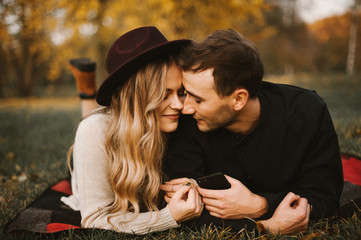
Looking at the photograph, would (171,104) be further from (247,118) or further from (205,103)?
(247,118)

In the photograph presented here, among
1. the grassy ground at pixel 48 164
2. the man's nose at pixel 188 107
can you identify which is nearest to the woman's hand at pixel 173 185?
the grassy ground at pixel 48 164

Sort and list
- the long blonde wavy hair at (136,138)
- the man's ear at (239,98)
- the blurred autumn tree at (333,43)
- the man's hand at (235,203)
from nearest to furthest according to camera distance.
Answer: the man's hand at (235,203)
the long blonde wavy hair at (136,138)
the man's ear at (239,98)
the blurred autumn tree at (333,43)

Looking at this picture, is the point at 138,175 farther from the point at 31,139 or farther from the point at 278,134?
the point at 31,139

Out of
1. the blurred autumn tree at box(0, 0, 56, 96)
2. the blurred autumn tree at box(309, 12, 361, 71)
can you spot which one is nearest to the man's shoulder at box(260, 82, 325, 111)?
the blurred autumn tree at box(0, 0, 56, 96)

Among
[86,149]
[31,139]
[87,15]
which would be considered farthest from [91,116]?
[87,15]

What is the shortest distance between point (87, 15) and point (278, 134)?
34.1ft

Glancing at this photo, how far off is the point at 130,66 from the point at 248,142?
3.77 ft

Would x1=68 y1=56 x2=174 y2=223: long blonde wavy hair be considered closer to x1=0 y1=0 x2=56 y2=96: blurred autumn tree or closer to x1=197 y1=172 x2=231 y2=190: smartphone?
x1=197 y1=172 x2=231 y2=190: smartphone

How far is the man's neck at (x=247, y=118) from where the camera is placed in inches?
97.0

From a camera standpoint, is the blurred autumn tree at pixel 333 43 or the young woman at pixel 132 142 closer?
the young woman at pixel 132 142

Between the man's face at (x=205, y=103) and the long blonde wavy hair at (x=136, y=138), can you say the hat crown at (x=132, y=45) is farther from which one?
the man's face at (x=205, y=103)

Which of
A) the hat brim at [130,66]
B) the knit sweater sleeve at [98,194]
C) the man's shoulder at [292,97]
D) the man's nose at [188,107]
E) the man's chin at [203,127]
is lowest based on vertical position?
the knit sweater sleeve at [98,194]

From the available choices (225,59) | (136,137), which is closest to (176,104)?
(136,137)

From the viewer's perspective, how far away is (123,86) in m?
2.35
